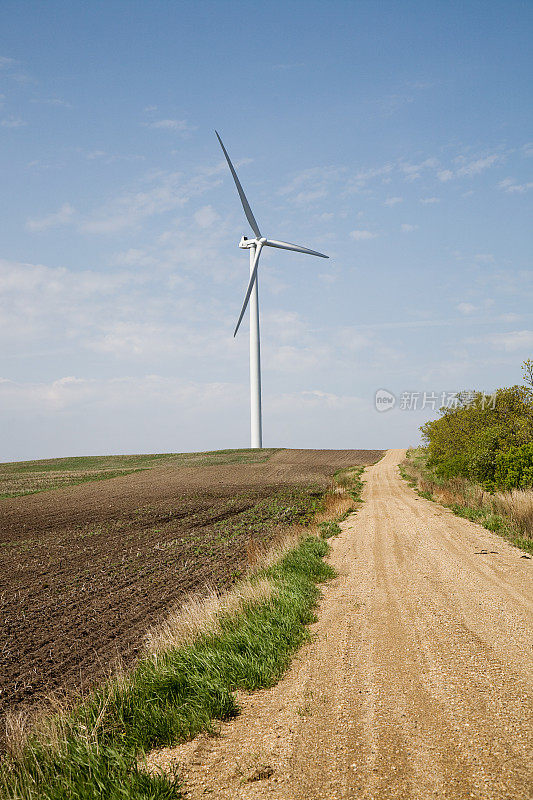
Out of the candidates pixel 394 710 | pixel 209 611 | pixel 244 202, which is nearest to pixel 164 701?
pixel 209 611

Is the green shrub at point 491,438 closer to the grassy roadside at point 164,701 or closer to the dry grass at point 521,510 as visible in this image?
the dry grass at point 521,510

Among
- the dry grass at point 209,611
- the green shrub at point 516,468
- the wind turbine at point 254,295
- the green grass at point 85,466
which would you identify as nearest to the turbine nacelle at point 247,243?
the wind turbine at point 254,295

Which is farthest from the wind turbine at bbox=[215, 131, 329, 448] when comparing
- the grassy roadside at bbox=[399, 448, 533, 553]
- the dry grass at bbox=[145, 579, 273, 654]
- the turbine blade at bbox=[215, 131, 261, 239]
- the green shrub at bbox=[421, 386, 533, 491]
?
Answer: the dry grass at bbox=[145, 579, 273, 654]

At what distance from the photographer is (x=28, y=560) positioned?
18.6 meters

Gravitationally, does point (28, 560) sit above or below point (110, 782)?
below

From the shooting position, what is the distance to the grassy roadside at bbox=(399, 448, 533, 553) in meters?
16.4

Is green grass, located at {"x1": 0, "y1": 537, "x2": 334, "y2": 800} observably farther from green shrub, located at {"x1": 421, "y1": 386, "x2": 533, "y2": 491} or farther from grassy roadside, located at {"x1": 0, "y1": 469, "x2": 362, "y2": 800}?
green shrub, located at {"x1": 421, "y1": 386, "x2": 533, "y2": 491}

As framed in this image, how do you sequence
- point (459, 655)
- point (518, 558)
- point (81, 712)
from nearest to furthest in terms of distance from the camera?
point (81, 712), point (459, 655), point (518, 558)

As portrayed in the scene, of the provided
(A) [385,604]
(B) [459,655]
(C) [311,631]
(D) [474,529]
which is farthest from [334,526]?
(B) [459,655]

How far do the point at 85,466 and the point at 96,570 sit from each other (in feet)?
Answer: 199

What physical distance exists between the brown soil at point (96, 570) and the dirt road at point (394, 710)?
13.8ft

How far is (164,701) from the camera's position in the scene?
21.6ft

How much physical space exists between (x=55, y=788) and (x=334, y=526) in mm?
15508

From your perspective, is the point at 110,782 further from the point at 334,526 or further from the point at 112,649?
the point at 334,526
